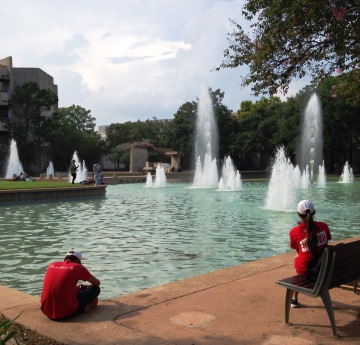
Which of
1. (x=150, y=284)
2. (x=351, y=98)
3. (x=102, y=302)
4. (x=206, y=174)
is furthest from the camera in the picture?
(x=206, y=174)

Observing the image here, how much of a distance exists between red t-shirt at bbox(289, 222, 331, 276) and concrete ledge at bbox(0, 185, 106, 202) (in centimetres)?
1739

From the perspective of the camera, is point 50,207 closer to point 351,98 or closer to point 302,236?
point 351,98

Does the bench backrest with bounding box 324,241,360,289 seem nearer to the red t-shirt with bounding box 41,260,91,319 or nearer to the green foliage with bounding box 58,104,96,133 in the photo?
the red t-shirt with bounding box 41,260,91,319

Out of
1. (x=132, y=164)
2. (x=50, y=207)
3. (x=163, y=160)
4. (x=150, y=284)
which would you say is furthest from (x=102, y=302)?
(x=163, y=160)

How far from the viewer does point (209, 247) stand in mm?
10336

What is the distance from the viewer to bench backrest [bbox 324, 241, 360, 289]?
445cm

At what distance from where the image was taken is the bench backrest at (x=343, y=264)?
445cm

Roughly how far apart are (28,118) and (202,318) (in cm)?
5084

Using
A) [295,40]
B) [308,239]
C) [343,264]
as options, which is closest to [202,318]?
[308,239]

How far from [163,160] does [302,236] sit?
183 ft

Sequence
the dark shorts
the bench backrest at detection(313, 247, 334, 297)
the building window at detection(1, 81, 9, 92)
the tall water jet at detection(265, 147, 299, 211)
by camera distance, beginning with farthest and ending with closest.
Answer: the building window at detection(1, 81, 9, 92)
the tall water jet at detection(265, 147, 299, 211)
the dark shorts
the bench backrest at detection(313, 247, 334, 297)

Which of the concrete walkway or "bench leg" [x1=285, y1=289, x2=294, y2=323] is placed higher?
"bench leg" [x1=285, y1=289, x2=294, y2=323]

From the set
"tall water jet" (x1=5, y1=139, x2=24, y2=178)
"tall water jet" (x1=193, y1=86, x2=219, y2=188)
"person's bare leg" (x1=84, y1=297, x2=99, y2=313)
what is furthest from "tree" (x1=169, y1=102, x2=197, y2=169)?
"person's bare leg" (x1=84, y1=297, x2=99, y2=313)

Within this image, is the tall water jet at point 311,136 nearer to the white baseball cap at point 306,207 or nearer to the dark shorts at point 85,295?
the white baseball cap at point 306,207
